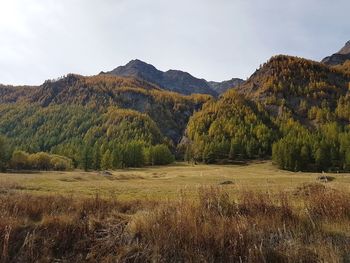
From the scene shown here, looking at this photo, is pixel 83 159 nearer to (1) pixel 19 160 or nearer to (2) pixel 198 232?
(1) pixel 19 160

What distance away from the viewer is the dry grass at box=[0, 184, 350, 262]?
902 cm

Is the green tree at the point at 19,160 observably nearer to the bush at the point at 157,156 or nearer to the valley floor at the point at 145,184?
the bush at the point at 157,156

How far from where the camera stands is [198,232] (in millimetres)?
9672

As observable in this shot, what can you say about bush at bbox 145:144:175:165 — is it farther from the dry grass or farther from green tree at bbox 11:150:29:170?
the dry grass

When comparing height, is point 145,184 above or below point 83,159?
below

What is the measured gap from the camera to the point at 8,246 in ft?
34.4

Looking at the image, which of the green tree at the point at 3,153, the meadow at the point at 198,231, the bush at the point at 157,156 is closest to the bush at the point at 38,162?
the green tree at the point at 3,153

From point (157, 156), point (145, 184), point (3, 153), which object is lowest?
point (145, 184)

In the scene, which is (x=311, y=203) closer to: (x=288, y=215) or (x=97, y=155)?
(x=288, y=215)

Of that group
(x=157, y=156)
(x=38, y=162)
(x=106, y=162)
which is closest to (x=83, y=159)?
(x=106, y=162)

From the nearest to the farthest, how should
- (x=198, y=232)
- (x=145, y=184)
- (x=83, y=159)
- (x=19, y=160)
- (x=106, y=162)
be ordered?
(x=198, y=232)
(x=145, y=184)
(x=19, y=160)
(x=106, y=162)
(x=83, y=159)

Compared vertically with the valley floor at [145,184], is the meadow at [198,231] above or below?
above

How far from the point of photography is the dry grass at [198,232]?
355 inches

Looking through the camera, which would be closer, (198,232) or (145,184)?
(198,232)
